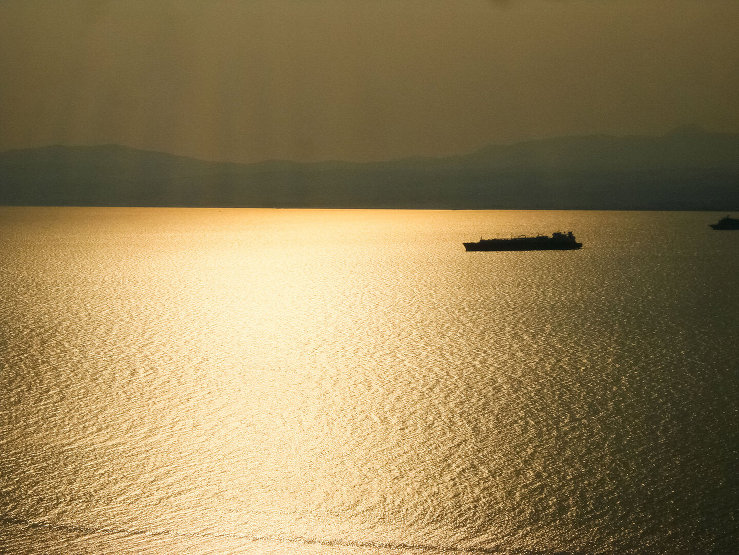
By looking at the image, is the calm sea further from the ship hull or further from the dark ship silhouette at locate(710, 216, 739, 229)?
the dark ship silhouette at locate(710, 216, 739, 229)

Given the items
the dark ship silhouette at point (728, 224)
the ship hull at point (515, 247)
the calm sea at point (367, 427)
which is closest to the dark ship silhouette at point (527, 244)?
the ship hull at point (515, 247)

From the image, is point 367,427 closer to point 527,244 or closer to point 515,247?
point 515,247

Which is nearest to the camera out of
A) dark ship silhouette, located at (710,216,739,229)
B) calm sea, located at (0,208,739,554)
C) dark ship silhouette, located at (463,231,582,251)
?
calm sea, located at (0,208,739,554)

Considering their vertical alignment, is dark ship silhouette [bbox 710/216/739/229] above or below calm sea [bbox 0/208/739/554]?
above

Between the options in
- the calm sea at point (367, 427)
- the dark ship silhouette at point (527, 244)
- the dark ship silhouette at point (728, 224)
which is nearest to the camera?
the calm sea at point (367, 427)

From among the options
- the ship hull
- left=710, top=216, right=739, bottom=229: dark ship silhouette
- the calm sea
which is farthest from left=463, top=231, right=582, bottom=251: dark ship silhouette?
left=710, top=216, right=739, bottom=229: dark ship silhouette

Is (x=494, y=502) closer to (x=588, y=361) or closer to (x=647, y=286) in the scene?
(x=588, y=361)

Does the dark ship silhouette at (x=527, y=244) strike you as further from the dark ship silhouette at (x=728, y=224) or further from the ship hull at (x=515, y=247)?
the dark ship silhouette at (x=728, y=224)
